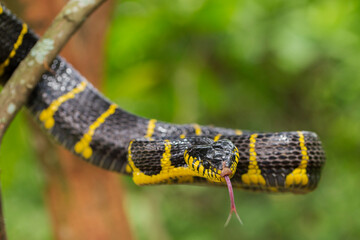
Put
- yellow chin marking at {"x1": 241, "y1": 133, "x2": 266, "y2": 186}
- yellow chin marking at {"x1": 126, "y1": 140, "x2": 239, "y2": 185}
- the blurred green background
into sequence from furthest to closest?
1. the blurred green background
2. yellow chin marking at {"x1": 241, "y1": 133, "x2": 266, "y2": 186}
3. yellow chin marking at {"x1": 126, "y1": 140, "x2": 239, "y2": 185}

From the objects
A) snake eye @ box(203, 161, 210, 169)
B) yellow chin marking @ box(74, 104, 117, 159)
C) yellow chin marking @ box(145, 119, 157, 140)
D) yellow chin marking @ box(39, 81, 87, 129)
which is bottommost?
yellow chin marking @ box(74, 104, 117, 159)

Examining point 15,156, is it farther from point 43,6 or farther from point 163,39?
point 163,39

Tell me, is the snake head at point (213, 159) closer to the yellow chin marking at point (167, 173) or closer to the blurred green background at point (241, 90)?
the yellow chin marking at point (167, 173)

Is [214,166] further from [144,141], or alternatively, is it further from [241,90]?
[241,90]

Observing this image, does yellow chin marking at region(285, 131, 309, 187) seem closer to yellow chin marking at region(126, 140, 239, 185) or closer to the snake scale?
the snake scale

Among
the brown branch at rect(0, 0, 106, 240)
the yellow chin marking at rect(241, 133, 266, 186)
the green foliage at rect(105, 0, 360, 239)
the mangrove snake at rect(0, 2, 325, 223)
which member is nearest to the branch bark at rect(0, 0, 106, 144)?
the brown branch at rect(0, 0, 106, 240)

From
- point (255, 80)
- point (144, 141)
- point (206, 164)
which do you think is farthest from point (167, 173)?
point (255, 80)

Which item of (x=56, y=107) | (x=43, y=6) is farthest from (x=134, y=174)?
(x=43, y=6)
